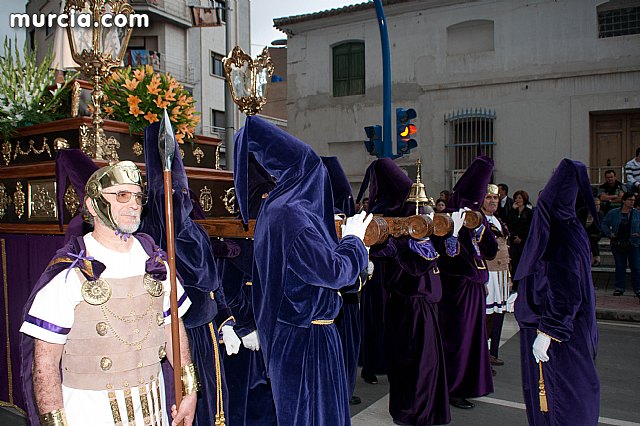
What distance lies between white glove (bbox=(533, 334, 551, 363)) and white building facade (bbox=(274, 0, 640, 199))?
1438 cm

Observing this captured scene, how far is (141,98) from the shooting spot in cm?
528

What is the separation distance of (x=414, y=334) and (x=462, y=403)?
3.46ft

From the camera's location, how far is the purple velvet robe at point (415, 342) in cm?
532

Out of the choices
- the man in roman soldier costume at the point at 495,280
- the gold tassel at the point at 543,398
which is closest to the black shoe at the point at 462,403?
the man in roman soldier costume at the point at 495,280

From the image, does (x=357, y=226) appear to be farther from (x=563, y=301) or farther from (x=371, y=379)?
(x=371, y=379)

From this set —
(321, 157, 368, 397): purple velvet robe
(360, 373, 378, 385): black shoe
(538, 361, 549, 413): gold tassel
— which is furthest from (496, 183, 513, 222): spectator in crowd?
(538, 361, 549, 413): gold tassel

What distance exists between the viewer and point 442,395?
534cm

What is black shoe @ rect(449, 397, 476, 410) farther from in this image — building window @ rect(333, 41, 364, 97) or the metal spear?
building window @ rect(333, 41, 364, 97)

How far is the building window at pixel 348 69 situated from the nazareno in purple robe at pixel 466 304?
1530 centimetres

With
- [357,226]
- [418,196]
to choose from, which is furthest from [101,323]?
[418,196]

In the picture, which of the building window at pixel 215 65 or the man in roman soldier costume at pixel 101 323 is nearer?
the man in roman soldier costume at pixel 101 323

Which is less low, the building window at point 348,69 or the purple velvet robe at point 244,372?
the building window at point 348,69

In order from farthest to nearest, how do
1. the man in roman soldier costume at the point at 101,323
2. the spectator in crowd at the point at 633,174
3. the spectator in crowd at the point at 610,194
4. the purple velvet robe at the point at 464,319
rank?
the spectator in crowd at the point at 610,194 → the spectator in crowd at the point at 633,174 → the purple velvet robe at the point at 464,319 → the man in roman soldier costume at the point at 101,323

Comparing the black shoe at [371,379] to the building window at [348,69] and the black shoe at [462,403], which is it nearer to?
the black shoe at [462,403]
